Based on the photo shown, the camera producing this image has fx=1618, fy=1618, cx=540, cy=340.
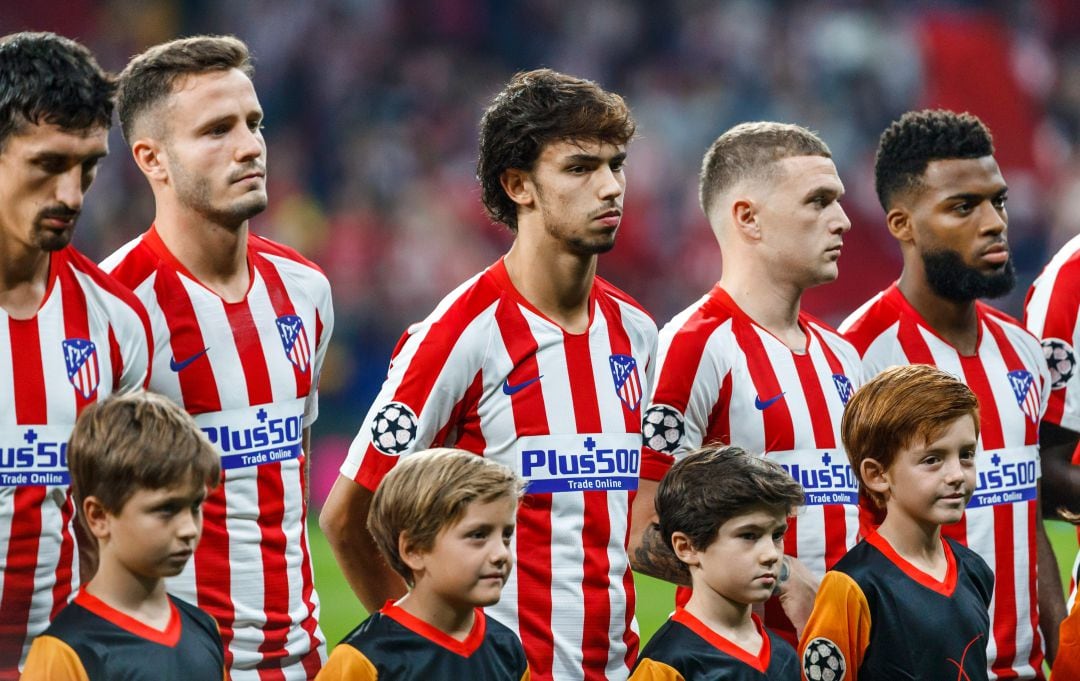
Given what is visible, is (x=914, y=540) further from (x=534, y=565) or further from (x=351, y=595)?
(x=351, y=595)

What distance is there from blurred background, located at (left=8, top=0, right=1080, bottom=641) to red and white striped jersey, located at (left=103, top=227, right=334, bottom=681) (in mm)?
7862

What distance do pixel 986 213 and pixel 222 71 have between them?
2.26 meters

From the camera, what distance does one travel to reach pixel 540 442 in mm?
3920

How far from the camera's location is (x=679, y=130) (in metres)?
14.0

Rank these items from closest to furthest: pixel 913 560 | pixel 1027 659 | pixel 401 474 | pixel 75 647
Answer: pixel 75 647, pixel 401 474, pixel 913 560, pixel 1027 659

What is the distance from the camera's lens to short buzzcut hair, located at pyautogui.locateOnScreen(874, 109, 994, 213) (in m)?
4.86

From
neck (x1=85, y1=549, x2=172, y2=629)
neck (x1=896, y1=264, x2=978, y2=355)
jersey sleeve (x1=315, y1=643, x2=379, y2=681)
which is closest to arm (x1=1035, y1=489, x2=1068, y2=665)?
neck (x1=896, y1=264, x2=978, y2=355)

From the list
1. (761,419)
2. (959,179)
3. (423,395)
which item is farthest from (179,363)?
Result: (959,179)

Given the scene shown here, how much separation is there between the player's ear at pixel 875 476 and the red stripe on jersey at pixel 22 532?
1.94m

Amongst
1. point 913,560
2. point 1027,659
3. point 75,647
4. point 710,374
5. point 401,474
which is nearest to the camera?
point 75,647

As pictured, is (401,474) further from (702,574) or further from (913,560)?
(913,560)

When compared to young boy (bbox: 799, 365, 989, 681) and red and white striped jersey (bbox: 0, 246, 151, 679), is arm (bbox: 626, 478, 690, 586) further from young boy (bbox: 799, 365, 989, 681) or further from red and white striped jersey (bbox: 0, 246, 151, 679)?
red and white striped jersey (bbox: 0, 246, 151, 679)

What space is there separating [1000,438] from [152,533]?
101 inches

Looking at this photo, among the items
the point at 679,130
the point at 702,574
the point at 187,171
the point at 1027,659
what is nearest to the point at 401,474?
the point at 702,574
